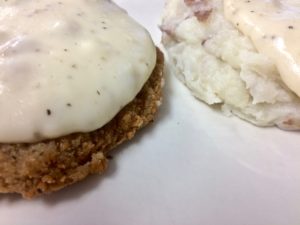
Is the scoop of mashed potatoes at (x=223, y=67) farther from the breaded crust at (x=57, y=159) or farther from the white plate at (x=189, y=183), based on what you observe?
the breaded crust at (x=57, y=159)

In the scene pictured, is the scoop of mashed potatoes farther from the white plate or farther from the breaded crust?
the breaded crust

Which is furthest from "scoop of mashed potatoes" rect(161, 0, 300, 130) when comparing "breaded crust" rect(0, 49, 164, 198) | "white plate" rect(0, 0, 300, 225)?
"breaded crust" rect(0, 49, 164, 198)

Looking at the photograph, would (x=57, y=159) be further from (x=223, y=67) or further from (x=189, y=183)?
(x=223, y=67)

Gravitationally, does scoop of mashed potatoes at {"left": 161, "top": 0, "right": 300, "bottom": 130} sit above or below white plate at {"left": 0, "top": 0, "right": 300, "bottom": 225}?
above

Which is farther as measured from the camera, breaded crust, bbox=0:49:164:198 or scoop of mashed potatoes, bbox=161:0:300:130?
scoop of mashed potatoes, bbox=161:0:300:130

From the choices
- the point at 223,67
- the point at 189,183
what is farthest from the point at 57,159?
the point at 223,67

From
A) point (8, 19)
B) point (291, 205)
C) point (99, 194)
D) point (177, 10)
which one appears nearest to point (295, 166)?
point (291, 205)

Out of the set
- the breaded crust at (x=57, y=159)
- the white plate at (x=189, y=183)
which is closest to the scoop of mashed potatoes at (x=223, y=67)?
the white plate at (x=189, y=183)
